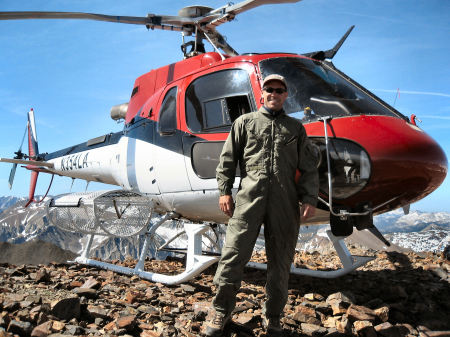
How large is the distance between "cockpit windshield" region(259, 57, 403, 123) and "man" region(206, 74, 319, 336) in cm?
85

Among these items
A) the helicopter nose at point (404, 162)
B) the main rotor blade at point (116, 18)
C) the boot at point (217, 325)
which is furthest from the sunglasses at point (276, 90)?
the main rotor blade at point (116, 18)

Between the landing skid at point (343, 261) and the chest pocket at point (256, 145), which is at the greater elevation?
the chest pocket at point (256, 145)

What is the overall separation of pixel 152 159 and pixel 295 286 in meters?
2.68

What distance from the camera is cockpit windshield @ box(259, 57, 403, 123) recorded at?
153 inches

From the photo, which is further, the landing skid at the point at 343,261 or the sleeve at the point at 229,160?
the landing skid at the point at 343,261

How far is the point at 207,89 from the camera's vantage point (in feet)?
15.4

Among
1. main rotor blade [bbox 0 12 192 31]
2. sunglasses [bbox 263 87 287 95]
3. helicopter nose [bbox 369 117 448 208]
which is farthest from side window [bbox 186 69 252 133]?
main rotor blade [bbox 0 12 192 31]

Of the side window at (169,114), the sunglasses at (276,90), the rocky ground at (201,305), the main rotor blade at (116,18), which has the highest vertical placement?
the main rotor blade at (116,18)

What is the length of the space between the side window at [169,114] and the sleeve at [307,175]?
2233mm

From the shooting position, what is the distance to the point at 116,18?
5.73 m

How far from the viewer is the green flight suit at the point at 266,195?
2.93 meters

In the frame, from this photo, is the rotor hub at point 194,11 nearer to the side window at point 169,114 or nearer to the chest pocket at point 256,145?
the side window at point 169,114

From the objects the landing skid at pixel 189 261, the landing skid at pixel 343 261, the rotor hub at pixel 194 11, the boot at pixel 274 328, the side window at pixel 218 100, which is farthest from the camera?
the rotor hub at pixel 194 11

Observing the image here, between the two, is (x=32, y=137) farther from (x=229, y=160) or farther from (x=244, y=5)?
(x=229, y=160)
